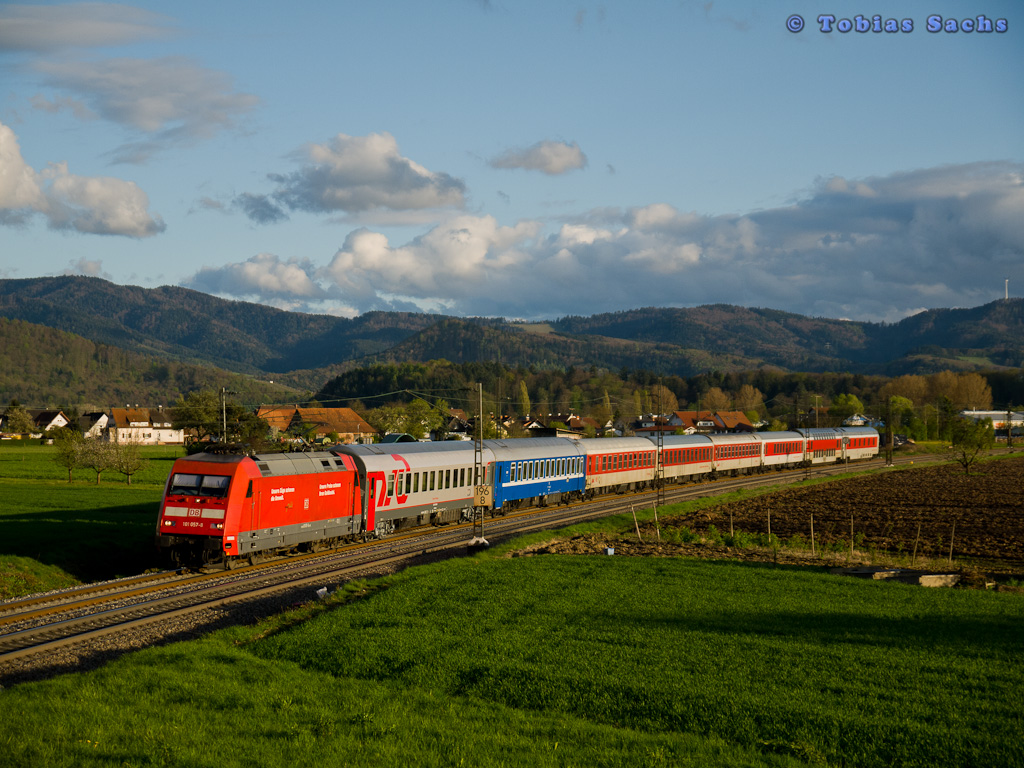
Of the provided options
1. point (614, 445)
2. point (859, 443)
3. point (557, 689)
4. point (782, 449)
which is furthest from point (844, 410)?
point (557, 689)

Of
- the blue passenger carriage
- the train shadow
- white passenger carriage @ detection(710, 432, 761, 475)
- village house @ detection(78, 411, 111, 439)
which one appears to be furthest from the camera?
village house @ detection(78, 411, 111, 439)

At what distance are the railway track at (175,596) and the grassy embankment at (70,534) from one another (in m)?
3.23

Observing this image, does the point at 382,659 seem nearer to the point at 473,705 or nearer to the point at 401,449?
the point at 473,705

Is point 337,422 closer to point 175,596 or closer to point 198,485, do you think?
point 198,485

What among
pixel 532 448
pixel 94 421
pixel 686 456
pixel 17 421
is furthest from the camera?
pixel 94 421

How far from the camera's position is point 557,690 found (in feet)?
45.2

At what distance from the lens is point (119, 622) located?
20.3 metres

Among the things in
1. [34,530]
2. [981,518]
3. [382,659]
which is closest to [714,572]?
[382,659]

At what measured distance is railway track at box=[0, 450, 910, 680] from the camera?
1893cm

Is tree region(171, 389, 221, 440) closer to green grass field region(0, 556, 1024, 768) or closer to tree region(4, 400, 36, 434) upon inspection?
green grass field region(0, 556, 1024, 768)

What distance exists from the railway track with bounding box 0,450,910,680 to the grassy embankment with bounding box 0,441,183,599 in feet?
10.6

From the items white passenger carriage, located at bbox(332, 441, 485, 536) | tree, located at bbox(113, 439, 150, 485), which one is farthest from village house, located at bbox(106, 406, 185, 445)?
white passenger carriage, located at bbox(332, 441, 485, 536)

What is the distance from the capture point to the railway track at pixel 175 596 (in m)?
18.9

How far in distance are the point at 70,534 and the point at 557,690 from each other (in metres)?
26.3
